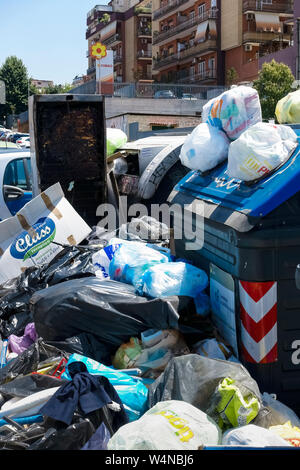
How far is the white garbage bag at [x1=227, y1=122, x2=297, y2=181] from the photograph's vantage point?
2705 mm

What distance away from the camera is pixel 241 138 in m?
2.82

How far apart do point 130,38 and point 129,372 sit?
2323 inches

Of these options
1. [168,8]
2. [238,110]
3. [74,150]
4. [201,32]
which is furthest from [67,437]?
[168,8]

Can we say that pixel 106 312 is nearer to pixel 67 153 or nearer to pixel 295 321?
pixel 295 321

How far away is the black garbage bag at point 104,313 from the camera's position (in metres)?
2.96

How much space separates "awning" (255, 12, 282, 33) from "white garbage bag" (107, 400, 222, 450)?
38.9 metres

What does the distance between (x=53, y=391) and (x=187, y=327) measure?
84 centimetres

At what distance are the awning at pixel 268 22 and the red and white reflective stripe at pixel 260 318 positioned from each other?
A: 38275 millimetres

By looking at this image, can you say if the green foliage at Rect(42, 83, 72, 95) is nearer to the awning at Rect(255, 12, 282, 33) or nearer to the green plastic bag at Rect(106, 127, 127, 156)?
the awning at Rect(255, 12, 282, 33)

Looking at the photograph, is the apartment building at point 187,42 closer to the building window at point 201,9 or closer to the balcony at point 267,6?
the building window at point 201,9

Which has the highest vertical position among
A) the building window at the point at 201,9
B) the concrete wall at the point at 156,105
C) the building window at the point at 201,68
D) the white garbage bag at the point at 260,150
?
the building window at the point at 201,9

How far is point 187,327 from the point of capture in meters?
3.00

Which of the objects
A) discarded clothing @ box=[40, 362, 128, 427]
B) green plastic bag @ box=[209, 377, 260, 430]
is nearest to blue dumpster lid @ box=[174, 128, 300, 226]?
green plastic bag @ box=[209, 377, 260, 430]

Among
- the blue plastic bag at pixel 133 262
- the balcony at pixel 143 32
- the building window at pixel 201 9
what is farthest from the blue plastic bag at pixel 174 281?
the balcony at pixel 143 32
